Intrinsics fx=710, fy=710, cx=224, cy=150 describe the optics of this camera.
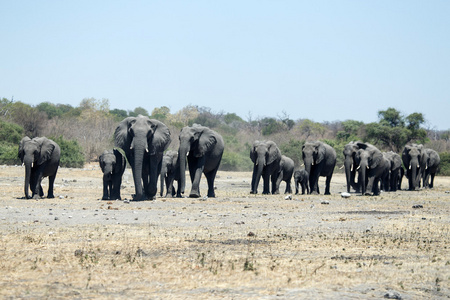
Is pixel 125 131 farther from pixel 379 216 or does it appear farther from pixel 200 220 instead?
pixel 379 216

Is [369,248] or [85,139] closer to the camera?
[369,248]

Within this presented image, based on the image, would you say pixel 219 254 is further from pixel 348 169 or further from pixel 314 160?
pixel 348 169

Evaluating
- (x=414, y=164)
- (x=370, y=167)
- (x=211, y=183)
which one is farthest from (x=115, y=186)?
(x=414, y=164)

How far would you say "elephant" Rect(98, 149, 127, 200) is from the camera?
22.7m

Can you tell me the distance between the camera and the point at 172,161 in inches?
1032

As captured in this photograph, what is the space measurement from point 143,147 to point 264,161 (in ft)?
26.4

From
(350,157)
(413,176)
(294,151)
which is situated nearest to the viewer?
(350,157)

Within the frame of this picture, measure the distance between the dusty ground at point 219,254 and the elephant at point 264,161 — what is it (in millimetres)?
9896

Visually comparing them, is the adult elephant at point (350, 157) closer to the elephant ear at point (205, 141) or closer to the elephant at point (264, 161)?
the elephant at point (264, 161)

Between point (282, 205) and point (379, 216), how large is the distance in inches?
172

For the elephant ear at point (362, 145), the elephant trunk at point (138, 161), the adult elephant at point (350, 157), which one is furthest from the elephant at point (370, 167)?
the elephant trunk at point (138, 161)

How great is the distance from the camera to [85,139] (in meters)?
65.2

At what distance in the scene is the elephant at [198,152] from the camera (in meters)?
24.5

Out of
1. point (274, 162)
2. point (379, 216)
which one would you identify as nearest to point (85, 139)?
point (274, 162)
